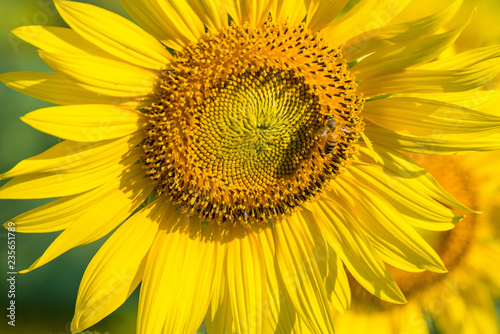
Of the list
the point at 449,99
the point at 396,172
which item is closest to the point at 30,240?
the point at 396,172

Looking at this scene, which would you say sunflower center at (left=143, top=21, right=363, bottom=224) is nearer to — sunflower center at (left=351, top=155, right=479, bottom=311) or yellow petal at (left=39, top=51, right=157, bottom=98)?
yellow petal at (left=39, top=51, right=157, bottom=98)

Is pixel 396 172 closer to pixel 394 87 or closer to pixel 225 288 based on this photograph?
pixel 394 87

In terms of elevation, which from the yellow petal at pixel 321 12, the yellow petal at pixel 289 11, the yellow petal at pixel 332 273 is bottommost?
the yellow petal at pixel 332 273

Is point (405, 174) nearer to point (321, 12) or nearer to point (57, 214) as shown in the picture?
point (321, 12)

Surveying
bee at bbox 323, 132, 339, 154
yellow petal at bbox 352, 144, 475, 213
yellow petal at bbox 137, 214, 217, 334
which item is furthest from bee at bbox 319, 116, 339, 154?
yellow petal at bbox 137, 214, 217, 334

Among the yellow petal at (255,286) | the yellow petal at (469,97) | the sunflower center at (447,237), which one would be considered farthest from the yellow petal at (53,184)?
the sunflower center at (447,237)

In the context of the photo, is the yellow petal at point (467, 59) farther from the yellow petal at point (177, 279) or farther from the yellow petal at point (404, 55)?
the yellow petal at point (177, 279)
